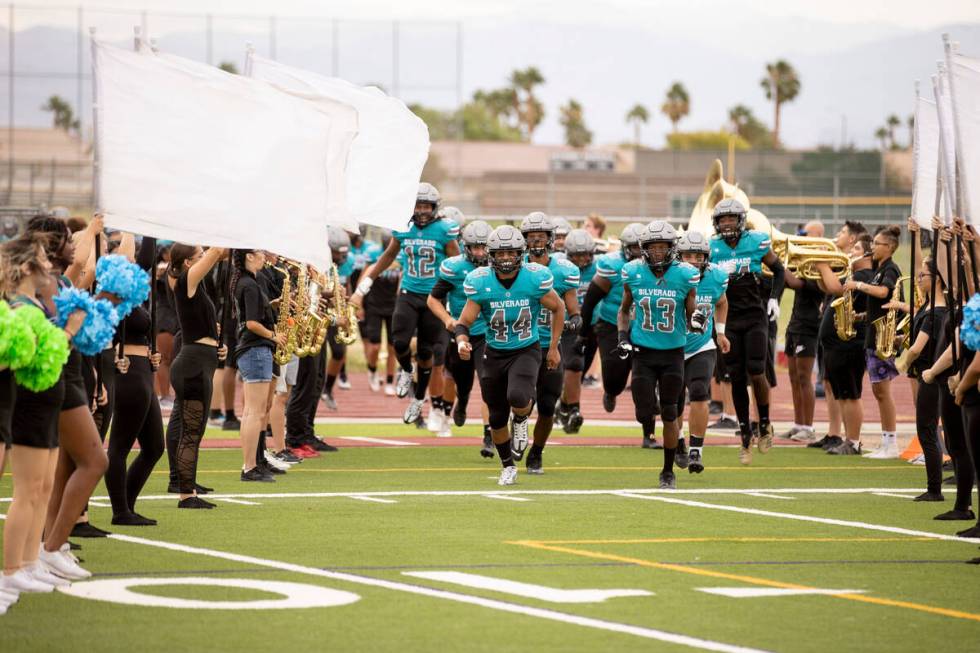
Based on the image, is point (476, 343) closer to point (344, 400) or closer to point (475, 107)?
point (344, 400)

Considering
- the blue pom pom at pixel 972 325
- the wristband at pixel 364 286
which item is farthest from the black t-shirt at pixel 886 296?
the blue pom pom at pixel 972 325

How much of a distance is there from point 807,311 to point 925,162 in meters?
5.27

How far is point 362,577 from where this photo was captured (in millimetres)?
8641

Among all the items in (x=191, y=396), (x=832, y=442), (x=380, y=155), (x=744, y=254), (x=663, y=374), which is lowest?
(x=832, y=442)

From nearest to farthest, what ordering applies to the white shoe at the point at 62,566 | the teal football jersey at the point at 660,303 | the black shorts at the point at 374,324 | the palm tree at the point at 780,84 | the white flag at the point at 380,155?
the white shoe at the point at 62,566 → the teal football jersey at the point at 660,303 → the white flag at the point at 380,155 → the black shorts at the point at 374,324 → the palm tree at the point at 780,84

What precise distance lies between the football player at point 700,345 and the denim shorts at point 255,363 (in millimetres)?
3293

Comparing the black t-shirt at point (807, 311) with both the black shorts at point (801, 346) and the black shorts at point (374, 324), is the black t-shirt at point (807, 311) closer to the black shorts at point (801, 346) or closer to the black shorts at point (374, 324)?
the black shorts at point (801, 346)

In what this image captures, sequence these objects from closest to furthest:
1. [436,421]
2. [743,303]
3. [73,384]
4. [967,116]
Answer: [73,384] → [967,116] → [743,303] → [436,421]

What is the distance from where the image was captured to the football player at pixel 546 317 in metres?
14.3

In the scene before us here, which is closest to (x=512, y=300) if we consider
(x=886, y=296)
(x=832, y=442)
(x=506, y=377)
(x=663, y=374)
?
(x=506, y=377)

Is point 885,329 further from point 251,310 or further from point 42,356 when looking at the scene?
point 42,356

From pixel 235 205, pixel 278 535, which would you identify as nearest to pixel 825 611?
pixel 278 535

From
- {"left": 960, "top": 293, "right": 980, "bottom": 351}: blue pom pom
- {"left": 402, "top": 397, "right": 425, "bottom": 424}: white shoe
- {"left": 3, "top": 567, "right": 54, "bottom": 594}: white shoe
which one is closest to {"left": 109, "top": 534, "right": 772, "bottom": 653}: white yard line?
{"left": 3, "top": 567, "right": 54, "bottom": 594}: white shoe

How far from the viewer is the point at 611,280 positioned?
648 inches
